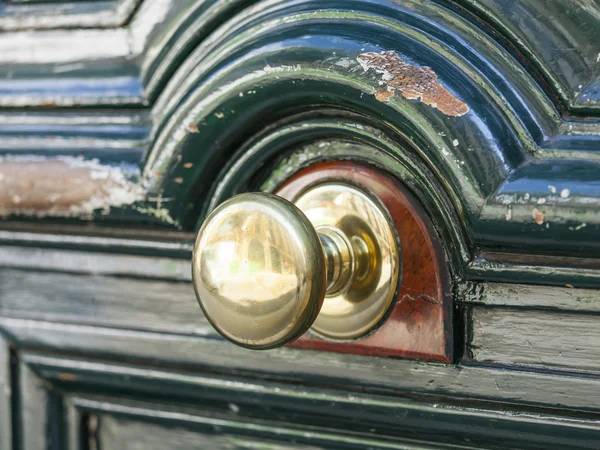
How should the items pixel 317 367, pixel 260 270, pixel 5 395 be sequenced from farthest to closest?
pixel 5 395 < pixel 317 367 < pixel 260 270

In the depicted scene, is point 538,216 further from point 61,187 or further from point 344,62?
point 61,187

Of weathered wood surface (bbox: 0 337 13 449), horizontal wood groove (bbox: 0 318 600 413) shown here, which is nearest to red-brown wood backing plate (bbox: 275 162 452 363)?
horizontal wood groove (bbox: 0 318 600 413)

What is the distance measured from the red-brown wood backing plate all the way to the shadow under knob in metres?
0.07

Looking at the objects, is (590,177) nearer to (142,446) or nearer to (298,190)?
(298,190)

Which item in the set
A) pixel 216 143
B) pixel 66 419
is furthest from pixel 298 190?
pixel 66 419

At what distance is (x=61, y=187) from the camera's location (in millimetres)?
474

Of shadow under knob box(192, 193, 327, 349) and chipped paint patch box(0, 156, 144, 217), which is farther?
chipped paint patch box(0, 156, 144, 217)

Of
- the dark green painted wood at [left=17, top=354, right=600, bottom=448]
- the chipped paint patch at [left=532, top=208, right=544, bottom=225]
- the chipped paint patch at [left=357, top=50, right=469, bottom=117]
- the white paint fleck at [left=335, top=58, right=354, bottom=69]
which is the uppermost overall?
the white paint fleck at [left=335, top=58, right=354, bottom=69]

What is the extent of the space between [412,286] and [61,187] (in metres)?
→ 0.24

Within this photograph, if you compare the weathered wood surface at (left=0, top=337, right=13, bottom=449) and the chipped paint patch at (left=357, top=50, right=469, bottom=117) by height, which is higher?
the chipped paint patch at (left=357, top=50, right=469, bottom=117)

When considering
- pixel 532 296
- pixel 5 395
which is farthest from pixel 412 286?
pixel 5 395

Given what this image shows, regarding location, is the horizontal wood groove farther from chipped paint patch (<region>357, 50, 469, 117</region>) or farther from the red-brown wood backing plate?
chipped paint patch (<region>357, 50, 469, 117</region>)

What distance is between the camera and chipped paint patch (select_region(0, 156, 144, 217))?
0.46 m

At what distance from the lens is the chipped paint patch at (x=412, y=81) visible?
1.14ft
